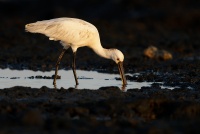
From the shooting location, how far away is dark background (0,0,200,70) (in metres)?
20.0

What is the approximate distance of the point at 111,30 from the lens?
29797 millimetres

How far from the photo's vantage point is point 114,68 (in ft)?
58.1

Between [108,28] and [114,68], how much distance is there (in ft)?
42.1

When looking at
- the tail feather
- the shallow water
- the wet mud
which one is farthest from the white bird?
the wet mud

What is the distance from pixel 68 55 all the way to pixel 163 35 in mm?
9309

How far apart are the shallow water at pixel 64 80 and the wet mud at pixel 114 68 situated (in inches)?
22.8

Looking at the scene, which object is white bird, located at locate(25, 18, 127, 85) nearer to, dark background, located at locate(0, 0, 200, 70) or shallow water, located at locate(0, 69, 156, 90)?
shallow water, located at locate(0, 69, 156, 90)

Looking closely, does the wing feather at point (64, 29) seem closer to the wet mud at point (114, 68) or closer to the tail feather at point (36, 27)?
the tail feather at point (36, 27)

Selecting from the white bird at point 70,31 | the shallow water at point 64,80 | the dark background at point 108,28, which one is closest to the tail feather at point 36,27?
the white bird at point 70,31

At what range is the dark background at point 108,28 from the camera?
65.6 ft

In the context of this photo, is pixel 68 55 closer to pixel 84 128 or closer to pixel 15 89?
pixel 15 89

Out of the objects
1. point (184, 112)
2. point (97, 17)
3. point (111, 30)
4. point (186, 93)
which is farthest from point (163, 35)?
point (184, 112)

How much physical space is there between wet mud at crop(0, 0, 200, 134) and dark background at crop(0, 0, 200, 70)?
30 mm

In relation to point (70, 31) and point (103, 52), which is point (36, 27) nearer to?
point (70, 31)
